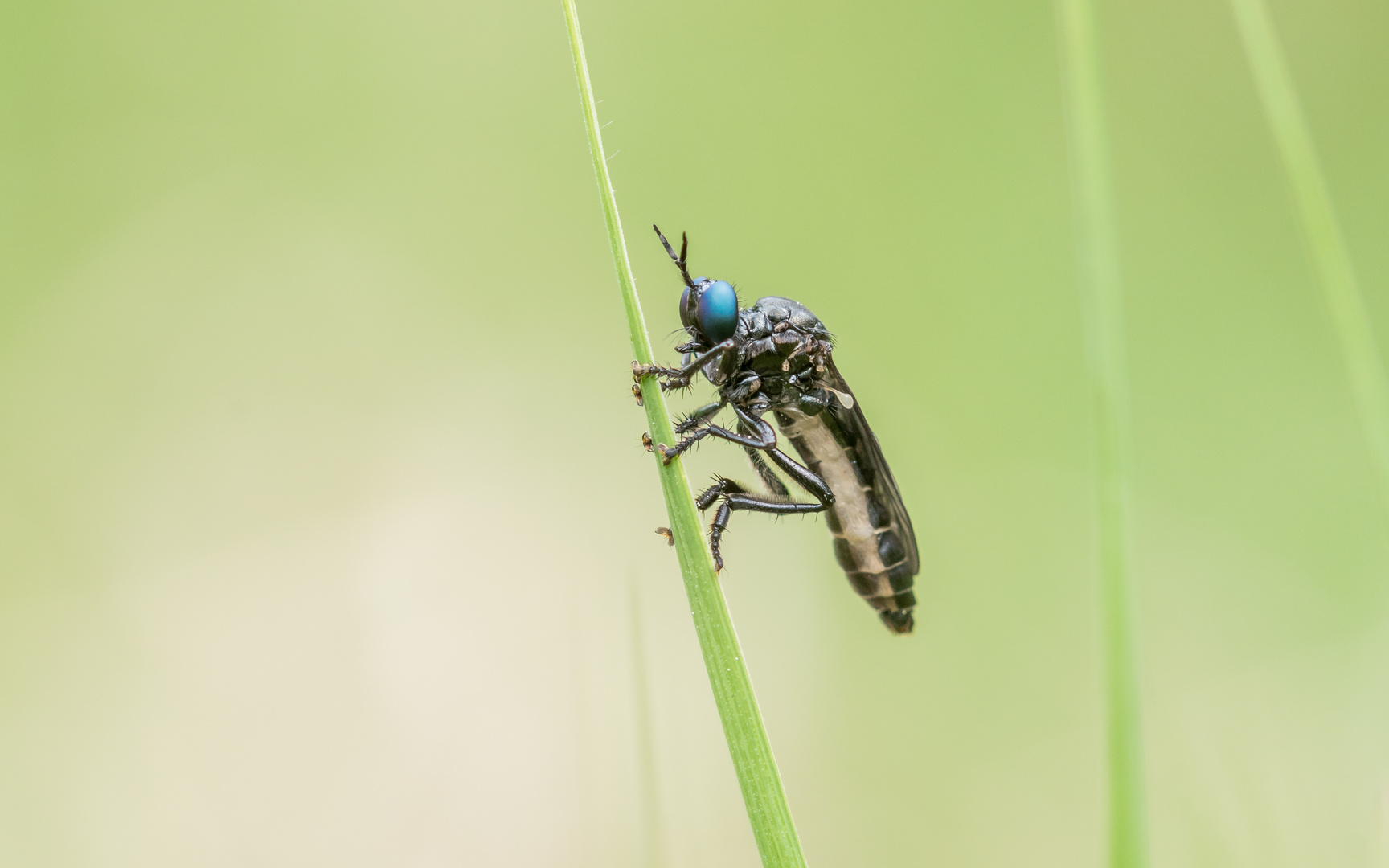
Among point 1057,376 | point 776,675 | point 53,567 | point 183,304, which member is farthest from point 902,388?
point 53,567

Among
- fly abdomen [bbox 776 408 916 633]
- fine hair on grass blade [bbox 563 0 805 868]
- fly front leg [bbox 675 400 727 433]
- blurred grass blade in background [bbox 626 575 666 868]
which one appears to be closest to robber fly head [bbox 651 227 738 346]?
fly front leg [bbox 675 400 727 433]

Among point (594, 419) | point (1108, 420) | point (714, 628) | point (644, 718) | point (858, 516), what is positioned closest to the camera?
point (1108, 420)

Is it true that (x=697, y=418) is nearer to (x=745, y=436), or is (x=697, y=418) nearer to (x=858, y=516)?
(x=745, y=436)

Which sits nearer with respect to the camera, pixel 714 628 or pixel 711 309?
pixel 714 628

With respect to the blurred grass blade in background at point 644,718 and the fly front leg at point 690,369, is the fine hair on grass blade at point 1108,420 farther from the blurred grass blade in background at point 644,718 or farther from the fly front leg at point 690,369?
the fly front leg at point 690,369

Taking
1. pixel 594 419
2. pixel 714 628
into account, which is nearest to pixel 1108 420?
pixel 714 628

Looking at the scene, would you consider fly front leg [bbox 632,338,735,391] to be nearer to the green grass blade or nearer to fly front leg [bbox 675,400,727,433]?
fly front leg [bbox 675,400,727,433]

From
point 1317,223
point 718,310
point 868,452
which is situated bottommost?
point 1317,223

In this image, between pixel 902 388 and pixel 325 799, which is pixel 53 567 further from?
pixel 902 388
